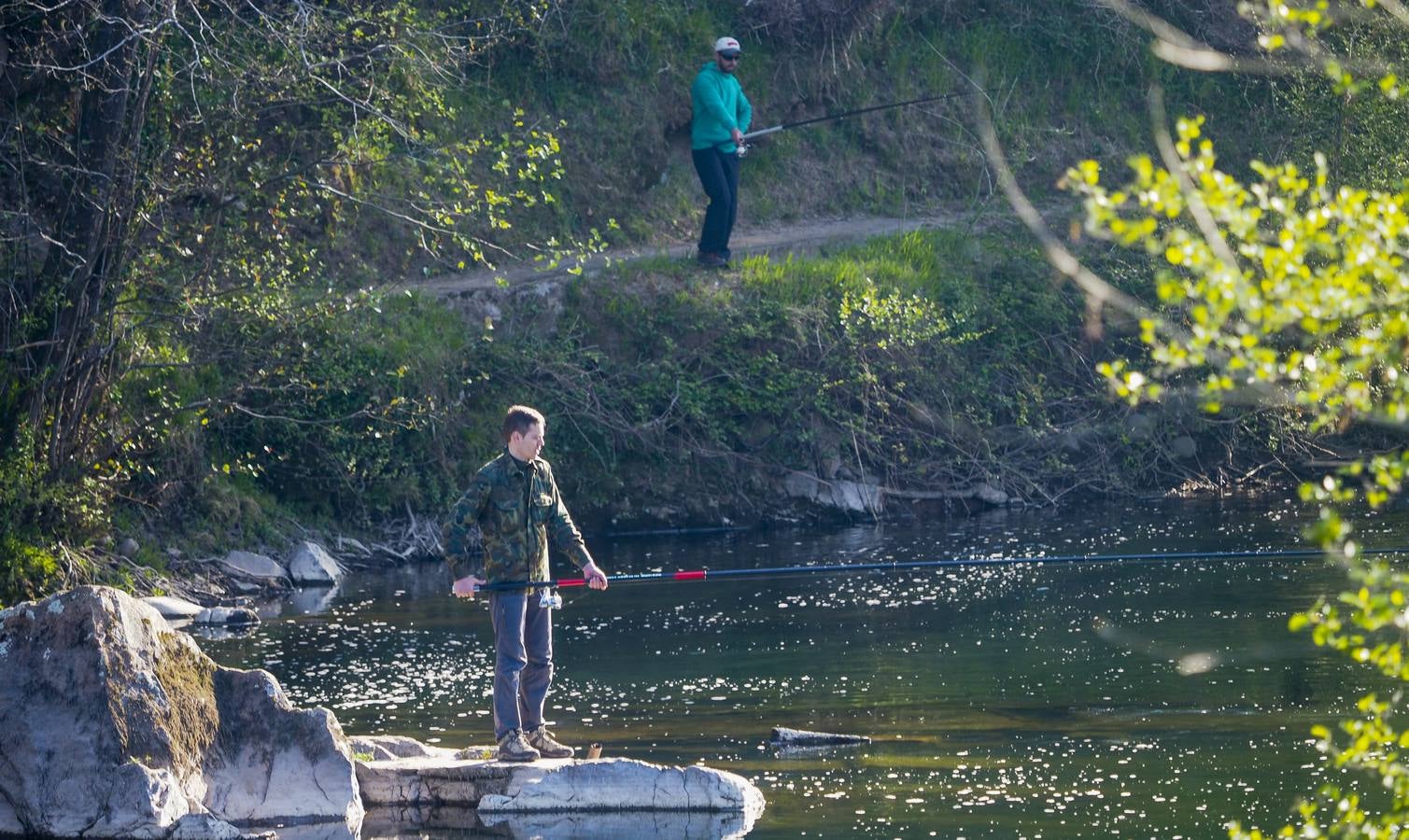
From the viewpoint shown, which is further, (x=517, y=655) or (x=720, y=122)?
(x=720, y=122)

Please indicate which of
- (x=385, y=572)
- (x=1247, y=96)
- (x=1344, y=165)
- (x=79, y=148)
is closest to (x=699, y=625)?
(x=385, y=572)

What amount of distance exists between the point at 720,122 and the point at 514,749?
10148 millimetres

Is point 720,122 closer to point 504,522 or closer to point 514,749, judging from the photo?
point 504,522

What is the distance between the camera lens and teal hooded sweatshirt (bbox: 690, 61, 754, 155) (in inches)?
681

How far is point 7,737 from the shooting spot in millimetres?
7699

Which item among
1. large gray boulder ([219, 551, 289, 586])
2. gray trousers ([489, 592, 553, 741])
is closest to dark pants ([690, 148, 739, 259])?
large gray boulder ([219, 551, 289, 586])

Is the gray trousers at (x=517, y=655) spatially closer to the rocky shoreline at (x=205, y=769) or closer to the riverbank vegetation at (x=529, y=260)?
the rocky shoreline at (x=205, y=769)

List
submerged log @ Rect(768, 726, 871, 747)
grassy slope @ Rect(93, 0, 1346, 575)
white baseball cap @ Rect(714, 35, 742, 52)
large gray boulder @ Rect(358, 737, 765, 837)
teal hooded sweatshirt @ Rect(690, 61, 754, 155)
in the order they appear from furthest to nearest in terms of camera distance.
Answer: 1. teal hooded sweatshirt @ Rect(690, 61, 754, 155)
2. white baseball cap @ Rect(714, 35, 742, 52)
3. grassy slope @ Rect(93, 0, 1346, 575)
4. submerged log @ Rect(768, 726, 871, 747)
5. large gray boulder @ Rect(358, 737, 765, 837)

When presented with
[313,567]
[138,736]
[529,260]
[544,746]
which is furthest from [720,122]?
[138,736]

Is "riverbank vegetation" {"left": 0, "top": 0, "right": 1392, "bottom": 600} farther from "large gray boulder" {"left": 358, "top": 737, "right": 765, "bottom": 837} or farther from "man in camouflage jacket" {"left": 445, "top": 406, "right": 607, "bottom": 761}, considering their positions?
"large gray boulder" {"left": 358, "top": 737, "right": 765, "bottom": 837}

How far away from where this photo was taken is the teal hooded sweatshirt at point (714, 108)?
56.7 ft

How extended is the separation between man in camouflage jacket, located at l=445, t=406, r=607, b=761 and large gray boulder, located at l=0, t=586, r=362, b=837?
29.1 inches

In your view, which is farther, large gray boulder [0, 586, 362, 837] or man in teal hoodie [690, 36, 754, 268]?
man in teal hoodie [690, 36, 754, 268]

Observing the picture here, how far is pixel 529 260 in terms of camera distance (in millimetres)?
19328
